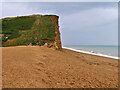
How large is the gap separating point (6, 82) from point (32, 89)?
584mm

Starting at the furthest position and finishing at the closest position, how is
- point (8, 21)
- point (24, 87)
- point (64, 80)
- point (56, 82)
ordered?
point (8, 21), point (64, 80), point (56, 82), point (24, 87)

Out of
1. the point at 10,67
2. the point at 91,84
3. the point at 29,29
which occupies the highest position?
the point at 29,29

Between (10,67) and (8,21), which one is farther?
(8,21)

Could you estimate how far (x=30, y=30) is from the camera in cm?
1092

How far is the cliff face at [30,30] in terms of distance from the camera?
10.3 meters

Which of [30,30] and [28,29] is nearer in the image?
[30,30]

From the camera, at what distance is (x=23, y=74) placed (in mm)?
2312

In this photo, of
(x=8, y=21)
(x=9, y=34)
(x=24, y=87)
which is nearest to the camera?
(x=24, y=87)

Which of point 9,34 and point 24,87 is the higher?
point 9,34

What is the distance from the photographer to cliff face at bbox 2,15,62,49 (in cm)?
1032

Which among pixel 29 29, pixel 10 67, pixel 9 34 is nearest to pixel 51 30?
pixel 29 29

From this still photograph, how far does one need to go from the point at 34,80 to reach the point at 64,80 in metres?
0.85

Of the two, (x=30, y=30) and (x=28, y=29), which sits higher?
(x=28, y=29)

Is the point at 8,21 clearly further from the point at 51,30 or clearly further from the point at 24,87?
the point at 24,87
